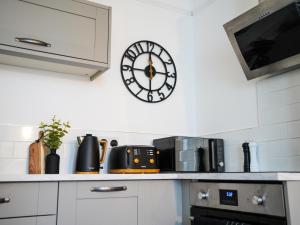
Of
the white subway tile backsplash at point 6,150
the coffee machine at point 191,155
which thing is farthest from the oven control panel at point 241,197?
the white subway tile backsplash at point 6,150

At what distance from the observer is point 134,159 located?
214cm

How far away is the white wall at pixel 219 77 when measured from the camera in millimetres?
2381

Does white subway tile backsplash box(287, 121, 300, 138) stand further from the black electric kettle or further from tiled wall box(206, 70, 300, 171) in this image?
the black electric kettle

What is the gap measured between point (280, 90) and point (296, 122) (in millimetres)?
250

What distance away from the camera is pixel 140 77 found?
2.66 m

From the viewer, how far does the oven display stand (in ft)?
5.42

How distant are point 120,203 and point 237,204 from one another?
0.67 m

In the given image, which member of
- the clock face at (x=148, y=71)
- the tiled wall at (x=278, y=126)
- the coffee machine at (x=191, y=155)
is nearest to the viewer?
the tiled wall at (x=278, y=126)

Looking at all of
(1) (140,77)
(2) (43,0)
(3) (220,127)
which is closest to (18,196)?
(2) (43,0)

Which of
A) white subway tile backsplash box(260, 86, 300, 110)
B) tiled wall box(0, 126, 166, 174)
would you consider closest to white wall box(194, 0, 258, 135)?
white subway tile backsplash box(260, 86, 300, 110)

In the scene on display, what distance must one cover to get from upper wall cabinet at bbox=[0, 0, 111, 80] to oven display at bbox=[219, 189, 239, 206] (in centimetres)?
111

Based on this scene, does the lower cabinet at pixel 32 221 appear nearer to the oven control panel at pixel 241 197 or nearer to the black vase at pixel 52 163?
the black vase at pixel 52 163

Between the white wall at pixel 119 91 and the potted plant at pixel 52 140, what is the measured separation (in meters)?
0.09

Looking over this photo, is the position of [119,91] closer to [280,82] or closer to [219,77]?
[219,77]
